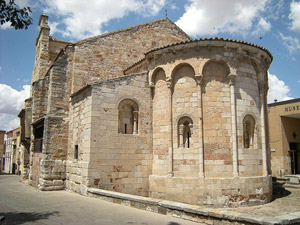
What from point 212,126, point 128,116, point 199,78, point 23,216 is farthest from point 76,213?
point 199,78

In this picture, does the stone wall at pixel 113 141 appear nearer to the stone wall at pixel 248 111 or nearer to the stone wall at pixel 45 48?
the stone wall at pixel 248 111

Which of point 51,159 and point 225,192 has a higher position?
point 51,159

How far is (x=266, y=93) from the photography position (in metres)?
12.0

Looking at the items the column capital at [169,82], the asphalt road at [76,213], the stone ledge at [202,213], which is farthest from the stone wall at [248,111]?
the asphalt road at [76,213]

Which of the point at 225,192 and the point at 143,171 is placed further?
the point at 143,171

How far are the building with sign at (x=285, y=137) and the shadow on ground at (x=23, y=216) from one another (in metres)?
16.8

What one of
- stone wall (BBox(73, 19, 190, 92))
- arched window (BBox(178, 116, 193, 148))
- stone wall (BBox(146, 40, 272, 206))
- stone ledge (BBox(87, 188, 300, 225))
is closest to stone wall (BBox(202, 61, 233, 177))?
stone wall (BBox(146, 40, 272, 206))

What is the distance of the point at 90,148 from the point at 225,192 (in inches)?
201

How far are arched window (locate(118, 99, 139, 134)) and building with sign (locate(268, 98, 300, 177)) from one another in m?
12.7

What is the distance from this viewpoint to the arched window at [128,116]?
36.4 ft

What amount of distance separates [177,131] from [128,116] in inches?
88.0

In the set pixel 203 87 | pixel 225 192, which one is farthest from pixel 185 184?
pixel 203 87

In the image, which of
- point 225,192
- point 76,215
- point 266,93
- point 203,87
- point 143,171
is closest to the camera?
point 76,215

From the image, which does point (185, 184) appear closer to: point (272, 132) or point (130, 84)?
point (130, 84)
